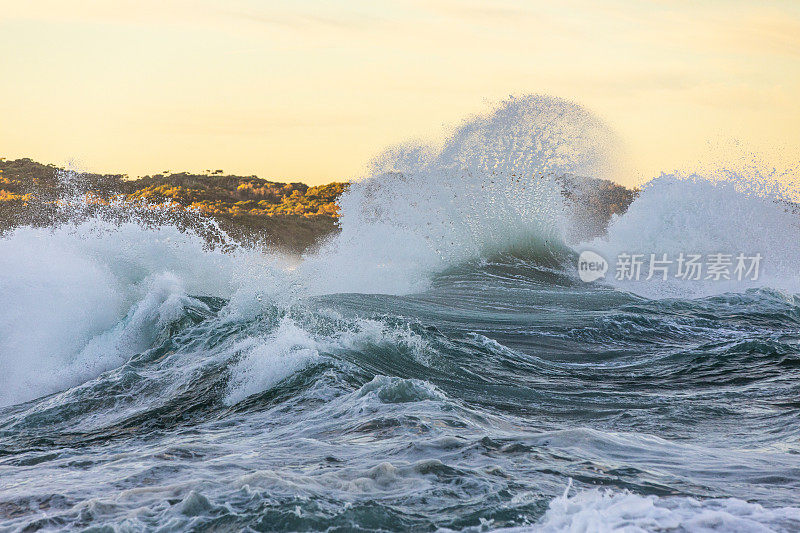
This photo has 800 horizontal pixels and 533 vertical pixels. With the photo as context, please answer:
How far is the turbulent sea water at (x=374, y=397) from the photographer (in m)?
3.73

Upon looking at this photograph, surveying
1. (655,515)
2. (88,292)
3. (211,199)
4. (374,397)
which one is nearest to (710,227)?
(88,292)

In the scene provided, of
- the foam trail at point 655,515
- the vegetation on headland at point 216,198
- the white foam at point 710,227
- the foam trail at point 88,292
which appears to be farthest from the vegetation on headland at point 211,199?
the foam trail at point 655,515

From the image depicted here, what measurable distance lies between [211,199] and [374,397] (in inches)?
1945

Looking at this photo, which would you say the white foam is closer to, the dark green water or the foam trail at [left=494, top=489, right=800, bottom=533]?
the dark green water

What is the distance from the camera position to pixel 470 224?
20.2m

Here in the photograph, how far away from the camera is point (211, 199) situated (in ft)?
174

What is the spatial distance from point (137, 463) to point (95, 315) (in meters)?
6.79

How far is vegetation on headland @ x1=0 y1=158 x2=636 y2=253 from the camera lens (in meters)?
41.9

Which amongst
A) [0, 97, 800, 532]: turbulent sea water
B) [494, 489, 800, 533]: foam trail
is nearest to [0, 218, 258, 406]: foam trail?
[0, 97, 800, 532]: turbulent sea water

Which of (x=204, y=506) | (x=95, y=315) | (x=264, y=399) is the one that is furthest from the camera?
(x=95, y=315)

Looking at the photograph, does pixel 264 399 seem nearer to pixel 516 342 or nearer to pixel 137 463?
pixel 137 463

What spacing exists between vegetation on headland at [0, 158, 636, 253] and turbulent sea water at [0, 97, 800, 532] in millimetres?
22336

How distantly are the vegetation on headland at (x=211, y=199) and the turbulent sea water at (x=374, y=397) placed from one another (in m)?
22.3

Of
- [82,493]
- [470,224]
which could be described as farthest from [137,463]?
[470,224]
